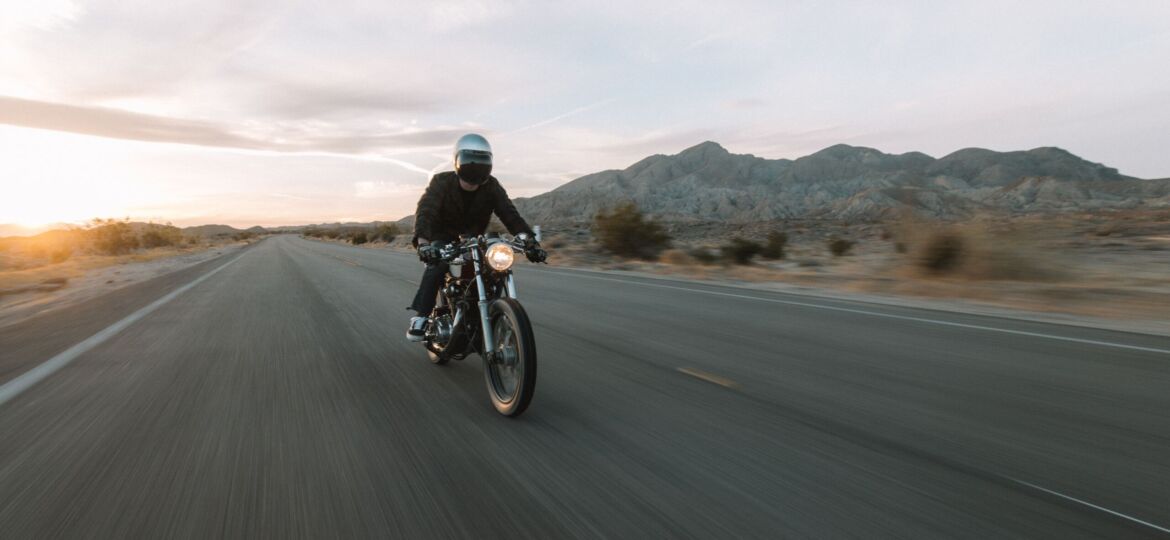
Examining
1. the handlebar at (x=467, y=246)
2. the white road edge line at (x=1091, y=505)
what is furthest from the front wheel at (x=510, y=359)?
the white road edge line at (x=1091, y=505)

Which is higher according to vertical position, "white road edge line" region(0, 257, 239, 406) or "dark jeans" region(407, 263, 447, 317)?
"dark jeans" region(407, 263, 447, 317)

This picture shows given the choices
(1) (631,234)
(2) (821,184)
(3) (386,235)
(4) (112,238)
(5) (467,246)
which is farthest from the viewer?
(2) (821,184)

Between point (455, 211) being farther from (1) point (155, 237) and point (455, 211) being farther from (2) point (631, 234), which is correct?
(1) point (155, 237)

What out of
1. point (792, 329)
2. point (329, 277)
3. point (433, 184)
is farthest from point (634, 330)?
point (329, 277)

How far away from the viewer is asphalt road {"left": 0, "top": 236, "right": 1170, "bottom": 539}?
272 centimetres

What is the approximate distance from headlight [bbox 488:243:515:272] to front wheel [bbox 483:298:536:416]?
0.24 m

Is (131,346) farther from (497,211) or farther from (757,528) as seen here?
(757,528)

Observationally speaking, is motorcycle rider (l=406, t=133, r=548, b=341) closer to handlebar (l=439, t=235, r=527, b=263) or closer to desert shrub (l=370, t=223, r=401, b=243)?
handlebar (l=439, t=235, r=527, b=263)

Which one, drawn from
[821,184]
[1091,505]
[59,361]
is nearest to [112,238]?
[59,361]

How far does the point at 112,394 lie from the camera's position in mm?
5035

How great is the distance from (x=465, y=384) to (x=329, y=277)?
13487mm

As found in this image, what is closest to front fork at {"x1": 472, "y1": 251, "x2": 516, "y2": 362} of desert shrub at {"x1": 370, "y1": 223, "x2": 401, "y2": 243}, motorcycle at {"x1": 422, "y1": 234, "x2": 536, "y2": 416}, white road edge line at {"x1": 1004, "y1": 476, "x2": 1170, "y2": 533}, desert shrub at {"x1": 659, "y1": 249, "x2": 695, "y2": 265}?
motorcycle at {"x1": 422, "y1": 234, "x2": 536, "y2": 416}

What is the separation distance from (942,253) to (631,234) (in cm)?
1320

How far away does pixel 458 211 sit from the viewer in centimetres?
532
